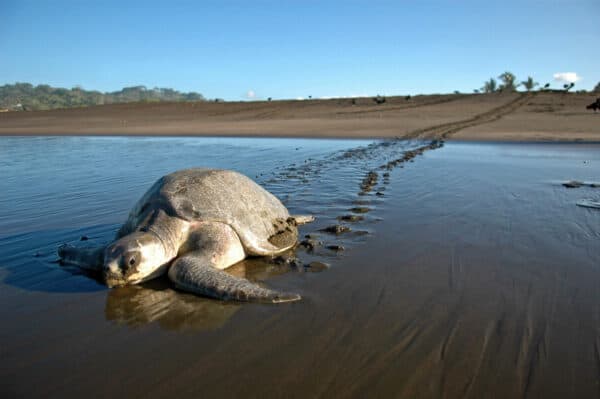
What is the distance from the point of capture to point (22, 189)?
842cm

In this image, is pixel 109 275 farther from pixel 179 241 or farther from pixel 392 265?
pixel 392 265

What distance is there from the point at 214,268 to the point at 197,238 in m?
0.55

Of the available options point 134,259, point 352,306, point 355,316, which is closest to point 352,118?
point 134,259

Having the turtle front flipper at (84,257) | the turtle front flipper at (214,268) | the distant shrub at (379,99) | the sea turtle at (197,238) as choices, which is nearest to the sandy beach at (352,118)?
the distant shrub at (379,99)

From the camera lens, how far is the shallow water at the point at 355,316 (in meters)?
2.49

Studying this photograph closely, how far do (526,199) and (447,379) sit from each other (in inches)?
221

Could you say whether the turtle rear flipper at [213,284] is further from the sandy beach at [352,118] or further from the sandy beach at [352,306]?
the sandy beach at [352,118]

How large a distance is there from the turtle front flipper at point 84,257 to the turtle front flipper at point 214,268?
87 cm

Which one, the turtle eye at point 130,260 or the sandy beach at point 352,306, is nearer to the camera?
the sandy beach at point 352,306

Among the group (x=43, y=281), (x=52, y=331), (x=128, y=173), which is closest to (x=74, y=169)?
(x=128, y=173)

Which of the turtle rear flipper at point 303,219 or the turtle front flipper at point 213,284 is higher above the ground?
the turtle rear flipper at point 303,219

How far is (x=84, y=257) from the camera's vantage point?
432 centimetres

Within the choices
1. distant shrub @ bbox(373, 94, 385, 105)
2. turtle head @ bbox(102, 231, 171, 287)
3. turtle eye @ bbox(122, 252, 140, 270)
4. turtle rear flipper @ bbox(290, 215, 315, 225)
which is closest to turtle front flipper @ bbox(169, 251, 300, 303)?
turtle head @ bbox(102, 231, 171, 287)

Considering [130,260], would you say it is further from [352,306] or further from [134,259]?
[352,306]
